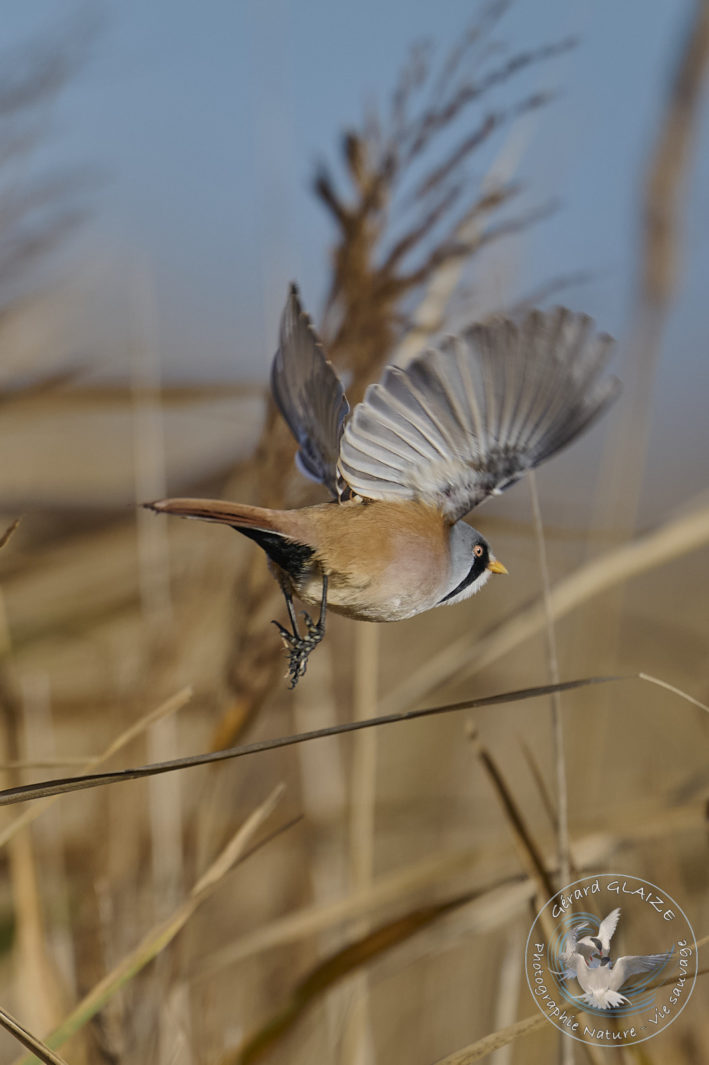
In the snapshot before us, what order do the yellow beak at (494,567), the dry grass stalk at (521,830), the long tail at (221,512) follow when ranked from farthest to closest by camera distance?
the dry grass stalk at (521,830), the yellow beak at (494,567), the long tail at (221,512)

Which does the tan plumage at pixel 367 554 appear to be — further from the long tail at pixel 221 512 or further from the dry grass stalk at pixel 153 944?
the dry grass stalk at pixel 153 944

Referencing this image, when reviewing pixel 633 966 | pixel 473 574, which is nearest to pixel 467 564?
pixel 473 574

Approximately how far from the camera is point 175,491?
72 centimetres

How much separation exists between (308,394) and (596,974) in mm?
319

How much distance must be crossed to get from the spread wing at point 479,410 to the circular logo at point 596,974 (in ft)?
0.83

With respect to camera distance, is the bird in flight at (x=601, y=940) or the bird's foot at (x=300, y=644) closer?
the bird's foot at (x=300, y=644)

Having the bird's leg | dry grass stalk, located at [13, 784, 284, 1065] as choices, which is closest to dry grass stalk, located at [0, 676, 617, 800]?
the bird's leg

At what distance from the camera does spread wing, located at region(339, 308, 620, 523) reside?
235 mm

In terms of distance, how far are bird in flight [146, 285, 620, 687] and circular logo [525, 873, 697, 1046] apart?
23 centimetres

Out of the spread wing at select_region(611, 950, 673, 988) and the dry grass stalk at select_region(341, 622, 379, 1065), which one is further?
the dry grass stalk at select_region(341, 622, 379, 1065)

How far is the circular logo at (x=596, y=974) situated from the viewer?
1.32 feet

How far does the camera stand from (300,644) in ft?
0.86

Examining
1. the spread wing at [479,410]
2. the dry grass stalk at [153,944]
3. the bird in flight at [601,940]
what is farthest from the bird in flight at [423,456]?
the bird in flight at [601,940]

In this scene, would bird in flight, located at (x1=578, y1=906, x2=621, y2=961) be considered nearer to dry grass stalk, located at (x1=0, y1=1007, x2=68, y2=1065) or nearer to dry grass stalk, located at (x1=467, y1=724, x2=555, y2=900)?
dry grass stalk, located at (x1=467, y1=724, x2=555, y2=900)
